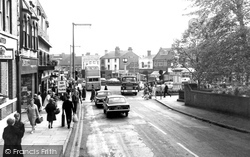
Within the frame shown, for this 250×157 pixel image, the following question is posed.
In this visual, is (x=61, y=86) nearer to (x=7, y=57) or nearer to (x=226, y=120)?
(x=7, y=57)

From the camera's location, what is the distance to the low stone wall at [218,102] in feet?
59.1

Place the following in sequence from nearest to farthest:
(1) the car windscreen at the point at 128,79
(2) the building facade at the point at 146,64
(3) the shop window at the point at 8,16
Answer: (3) the shop window at the point at 8,16 < (1) the car windscreen at the point at 128,79 < (2) the building facade at the point at 146,64

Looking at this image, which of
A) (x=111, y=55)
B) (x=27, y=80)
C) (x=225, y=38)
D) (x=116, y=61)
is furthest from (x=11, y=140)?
(x=111, y=55)

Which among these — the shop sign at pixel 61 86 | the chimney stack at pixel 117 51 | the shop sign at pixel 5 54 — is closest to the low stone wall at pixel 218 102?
the shop sign at pixel 61 86

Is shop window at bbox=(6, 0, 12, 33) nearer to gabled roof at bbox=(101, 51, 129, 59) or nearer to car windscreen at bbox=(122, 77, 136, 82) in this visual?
car windscreen at bbox=(122, 77, 136, 82)

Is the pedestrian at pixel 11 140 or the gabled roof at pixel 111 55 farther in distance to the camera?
→ the gabled roof at pixel 111 55

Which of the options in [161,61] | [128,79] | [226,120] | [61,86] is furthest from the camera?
[161,61]

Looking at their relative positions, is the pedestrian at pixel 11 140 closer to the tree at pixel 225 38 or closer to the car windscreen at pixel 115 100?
the car windscreen at pixel 115 100

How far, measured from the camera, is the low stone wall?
18016 millimetres

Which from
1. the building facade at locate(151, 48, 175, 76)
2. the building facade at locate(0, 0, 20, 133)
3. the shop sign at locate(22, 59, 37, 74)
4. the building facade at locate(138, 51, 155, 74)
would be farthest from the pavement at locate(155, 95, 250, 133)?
the building facade at locate(138, 51, 155, 74)

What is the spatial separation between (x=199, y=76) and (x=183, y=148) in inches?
435

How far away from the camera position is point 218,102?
2103cm

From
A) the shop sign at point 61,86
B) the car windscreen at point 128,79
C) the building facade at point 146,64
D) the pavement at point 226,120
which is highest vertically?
the building facade at point 146,64

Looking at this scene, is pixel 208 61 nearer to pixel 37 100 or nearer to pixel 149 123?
pixel 149 123
